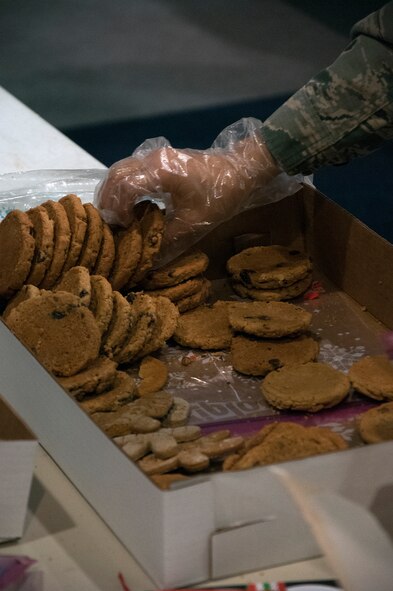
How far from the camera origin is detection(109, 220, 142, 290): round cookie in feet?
4.83

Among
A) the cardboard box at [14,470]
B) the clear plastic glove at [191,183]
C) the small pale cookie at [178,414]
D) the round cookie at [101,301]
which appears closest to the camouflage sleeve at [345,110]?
the clear plastic glove at [191,183]

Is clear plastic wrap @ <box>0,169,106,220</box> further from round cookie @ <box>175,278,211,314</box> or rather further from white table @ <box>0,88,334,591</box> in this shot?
white table @ <box>0,88,334,591</box>

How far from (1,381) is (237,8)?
3.87 m

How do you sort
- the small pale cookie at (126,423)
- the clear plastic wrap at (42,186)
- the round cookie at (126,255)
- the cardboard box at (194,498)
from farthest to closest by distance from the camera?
the clear plastic wrap at (42,186), the round cookie at (126,255), the small pale cookie at (126,423), the cardboard box at (194,498)

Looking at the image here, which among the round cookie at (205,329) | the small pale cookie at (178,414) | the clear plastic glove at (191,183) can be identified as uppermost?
the clear plastic glove at (191,183)

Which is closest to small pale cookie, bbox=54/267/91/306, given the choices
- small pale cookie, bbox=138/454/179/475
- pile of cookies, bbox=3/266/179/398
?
pile of cookies, bbox=3/266/179/398

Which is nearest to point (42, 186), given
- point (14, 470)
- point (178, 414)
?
point (178, 414)

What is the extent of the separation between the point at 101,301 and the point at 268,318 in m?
0.27

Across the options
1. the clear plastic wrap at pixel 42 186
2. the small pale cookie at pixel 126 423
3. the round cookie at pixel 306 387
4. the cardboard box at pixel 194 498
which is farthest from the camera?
the clear plastic wrap at pixel 42 186

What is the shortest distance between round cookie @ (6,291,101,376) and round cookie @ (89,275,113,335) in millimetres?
45

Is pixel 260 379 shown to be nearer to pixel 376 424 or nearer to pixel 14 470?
pixel 376 424

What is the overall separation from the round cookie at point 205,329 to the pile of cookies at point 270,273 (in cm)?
8

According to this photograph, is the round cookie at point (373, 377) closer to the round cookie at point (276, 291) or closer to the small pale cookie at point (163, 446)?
the round cookie at point (276, 291)

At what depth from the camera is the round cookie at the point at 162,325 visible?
139cm
